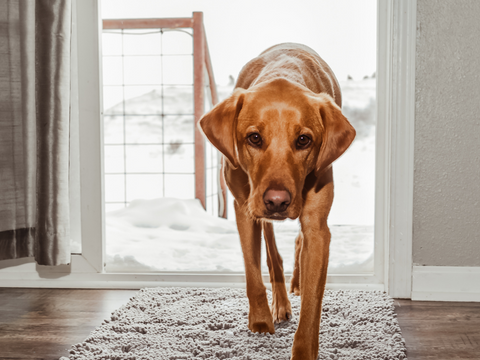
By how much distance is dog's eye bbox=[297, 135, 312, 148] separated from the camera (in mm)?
1155

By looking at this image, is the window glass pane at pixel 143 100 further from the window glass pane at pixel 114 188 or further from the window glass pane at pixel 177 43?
the window glass pane at pixel 114 188

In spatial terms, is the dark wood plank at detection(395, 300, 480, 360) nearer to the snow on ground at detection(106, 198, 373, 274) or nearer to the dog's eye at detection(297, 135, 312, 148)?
the snow on ground at detection(106, 198, 373, 274)

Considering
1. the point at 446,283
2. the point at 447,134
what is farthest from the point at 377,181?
the point at 446,283

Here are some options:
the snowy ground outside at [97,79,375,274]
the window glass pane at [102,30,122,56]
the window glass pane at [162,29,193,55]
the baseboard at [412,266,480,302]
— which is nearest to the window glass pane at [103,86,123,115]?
the snowy ground outside at [97,79,375,274]

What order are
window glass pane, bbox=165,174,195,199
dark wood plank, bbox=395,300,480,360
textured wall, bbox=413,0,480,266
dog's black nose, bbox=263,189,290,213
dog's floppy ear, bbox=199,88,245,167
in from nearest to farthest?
dog's black nose, bbox=263,189,290,213 → dog's floppy ear, bbox=199,88,245,167 → dark wood plank, bbox=395,300,480,360 → textured wall, bbox=413,0,480,266 → window glass pane, bbox=165,174,195,199

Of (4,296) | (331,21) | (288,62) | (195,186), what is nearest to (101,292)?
(4,296)

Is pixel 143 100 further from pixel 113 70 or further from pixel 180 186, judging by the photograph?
pixel 180 186

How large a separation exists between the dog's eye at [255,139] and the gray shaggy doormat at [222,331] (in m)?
0.59

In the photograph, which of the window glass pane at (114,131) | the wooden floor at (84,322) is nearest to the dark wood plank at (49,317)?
the wooden floor at (84,322)

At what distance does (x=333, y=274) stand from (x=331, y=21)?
1170 mm

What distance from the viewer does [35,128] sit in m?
1.88

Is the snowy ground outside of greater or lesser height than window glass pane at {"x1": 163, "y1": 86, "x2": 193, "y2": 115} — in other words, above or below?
below

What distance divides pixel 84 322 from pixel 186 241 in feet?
3.00

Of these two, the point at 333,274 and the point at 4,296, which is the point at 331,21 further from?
the point at 4,296
